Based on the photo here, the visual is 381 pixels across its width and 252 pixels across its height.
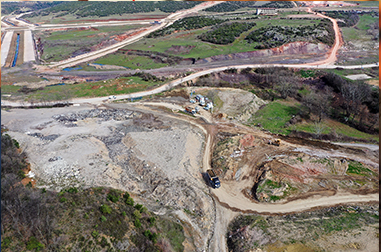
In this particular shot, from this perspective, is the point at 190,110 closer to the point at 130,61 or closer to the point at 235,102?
the point at 235,102

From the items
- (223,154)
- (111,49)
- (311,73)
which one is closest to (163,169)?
(223,154)

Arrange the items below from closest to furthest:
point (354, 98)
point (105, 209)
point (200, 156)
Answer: point (105, 209) < point (200, 156) < point (354, 98)

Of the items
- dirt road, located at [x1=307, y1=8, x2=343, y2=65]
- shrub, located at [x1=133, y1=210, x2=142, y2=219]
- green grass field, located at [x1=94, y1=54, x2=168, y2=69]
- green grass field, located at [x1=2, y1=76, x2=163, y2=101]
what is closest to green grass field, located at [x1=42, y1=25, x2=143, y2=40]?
green grass field, located at [x1=94, y1=54, x2=168, y2=69]

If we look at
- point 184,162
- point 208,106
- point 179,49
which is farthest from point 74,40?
point 184,162

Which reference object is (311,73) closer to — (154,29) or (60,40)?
(154,29)

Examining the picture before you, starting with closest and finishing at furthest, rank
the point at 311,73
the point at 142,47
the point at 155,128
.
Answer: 1. the point at 155,128
2. the point at 311,73
3. the point at 142,47

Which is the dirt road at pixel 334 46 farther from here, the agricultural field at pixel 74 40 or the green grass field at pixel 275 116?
the agricultural field at pixel 74 40

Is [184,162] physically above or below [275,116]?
above
